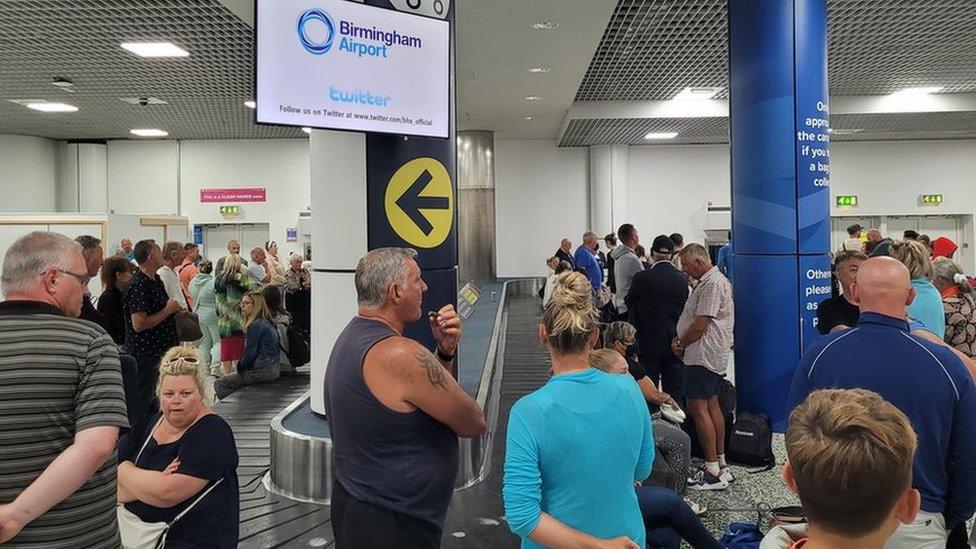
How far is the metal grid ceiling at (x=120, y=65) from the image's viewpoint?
300 inches

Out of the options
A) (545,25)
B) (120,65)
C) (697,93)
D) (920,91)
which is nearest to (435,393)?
(545,25)

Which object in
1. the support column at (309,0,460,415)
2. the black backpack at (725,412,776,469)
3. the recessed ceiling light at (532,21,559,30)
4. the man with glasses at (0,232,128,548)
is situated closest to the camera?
the man with glasses at (0,232,128,548)

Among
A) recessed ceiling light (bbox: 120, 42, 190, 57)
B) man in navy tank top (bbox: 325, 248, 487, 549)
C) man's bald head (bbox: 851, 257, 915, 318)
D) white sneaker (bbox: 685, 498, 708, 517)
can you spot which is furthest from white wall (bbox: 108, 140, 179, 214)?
man's bald head (bbox: 851, 257, 915, 318)

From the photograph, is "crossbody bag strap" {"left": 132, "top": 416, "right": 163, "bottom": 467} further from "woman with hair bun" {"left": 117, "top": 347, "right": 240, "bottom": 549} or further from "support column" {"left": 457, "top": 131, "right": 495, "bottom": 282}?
"support column" {"left": 457, "top": 131, "right": 495, "bottom": 282}

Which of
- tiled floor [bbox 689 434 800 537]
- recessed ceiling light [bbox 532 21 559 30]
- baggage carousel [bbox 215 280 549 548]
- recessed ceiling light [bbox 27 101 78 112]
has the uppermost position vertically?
recessed ceiling light [bbox 27 101 78 112]

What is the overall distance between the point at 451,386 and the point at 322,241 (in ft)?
8.77

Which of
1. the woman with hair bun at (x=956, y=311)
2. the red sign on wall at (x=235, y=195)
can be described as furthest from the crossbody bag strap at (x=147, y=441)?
the red sign on wall at (x=235, y=195)

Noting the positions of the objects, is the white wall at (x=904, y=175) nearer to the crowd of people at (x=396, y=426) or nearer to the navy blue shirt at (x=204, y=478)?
the crowd of people at (x=396, y=426)

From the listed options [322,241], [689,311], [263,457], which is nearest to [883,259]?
[689,311]

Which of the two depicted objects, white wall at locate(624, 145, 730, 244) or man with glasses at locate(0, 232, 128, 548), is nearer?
man with glasses at locate(0, 232, 128, 548)

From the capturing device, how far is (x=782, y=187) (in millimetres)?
5215

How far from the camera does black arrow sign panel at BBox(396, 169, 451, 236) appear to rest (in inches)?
174

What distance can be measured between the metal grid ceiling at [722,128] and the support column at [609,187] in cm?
35

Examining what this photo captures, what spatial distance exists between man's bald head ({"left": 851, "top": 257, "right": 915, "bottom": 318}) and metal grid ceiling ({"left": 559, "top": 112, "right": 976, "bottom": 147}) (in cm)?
1197
